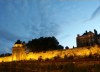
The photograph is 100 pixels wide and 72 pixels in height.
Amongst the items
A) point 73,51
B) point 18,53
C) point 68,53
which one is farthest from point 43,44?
point 73,51

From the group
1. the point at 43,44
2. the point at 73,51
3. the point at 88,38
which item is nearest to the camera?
the point at 73,51

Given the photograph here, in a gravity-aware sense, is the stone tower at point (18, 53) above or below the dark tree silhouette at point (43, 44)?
below

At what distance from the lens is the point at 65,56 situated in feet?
121

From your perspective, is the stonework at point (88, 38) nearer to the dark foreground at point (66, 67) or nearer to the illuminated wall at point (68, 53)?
Result: the illuminated wall at point (68, 53)

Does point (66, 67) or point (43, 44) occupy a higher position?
point (43, 44)

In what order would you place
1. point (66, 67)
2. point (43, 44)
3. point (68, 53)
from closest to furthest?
point (66, 67) < point (68, 53) < point (43, 44)

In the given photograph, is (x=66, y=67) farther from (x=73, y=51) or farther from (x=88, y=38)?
(x=88, y=38)

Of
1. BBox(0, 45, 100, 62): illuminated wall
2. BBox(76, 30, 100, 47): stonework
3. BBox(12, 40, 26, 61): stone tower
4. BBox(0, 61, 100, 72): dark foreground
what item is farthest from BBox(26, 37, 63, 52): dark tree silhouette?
BBox(0, 61, 100, 72): dark foreground

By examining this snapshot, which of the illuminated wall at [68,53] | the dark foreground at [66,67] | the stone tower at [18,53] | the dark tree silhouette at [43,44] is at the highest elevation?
the dark tree silhouette at [43,44]

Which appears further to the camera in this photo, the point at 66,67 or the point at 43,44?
the point at 43,44

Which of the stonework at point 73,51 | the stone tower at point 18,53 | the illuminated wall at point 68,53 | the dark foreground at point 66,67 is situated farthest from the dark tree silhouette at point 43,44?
the dark foreground at point 66,67

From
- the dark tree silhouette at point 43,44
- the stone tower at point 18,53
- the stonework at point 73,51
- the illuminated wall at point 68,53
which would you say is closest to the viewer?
the illuminated wall at point 68,53

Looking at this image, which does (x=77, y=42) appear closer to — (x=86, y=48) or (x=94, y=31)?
(x=94, y=31)

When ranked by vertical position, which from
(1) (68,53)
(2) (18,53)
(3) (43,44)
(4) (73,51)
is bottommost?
(1) (68,53)
